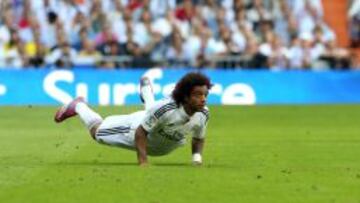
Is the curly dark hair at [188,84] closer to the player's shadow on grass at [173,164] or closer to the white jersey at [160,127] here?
the white jersey at [160,127]

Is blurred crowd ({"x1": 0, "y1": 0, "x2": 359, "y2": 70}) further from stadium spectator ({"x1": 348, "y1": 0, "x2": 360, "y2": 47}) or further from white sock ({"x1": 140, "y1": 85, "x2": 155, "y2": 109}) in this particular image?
white sock ({"x1": 140, "y1": 85, "x2": 155, "y2": 109})

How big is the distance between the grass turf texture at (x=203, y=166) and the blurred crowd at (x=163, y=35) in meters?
6.56

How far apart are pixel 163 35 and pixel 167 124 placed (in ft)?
55.9

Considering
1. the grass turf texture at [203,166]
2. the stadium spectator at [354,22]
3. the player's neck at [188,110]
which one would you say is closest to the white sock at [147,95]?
the grass turf texture at [203,166]

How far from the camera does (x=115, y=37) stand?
30359 millimetres

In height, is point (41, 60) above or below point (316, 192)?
below

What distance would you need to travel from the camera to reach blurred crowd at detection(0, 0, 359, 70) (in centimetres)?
2973

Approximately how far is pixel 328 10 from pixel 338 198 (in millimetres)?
24212

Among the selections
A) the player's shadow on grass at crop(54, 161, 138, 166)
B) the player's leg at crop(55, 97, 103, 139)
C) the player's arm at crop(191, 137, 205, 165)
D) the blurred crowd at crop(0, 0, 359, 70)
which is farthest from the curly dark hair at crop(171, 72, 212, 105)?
the blurred crowd at crop(0, 0, 359, 70)

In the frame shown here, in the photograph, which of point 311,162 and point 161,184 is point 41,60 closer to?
point 311,162

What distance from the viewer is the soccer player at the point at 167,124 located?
1321 cm

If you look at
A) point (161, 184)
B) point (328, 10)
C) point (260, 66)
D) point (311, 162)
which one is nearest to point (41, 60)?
point (260, 66)

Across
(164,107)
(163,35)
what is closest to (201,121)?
(164,107)

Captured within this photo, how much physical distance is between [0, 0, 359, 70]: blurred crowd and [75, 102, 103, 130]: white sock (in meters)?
13.6
